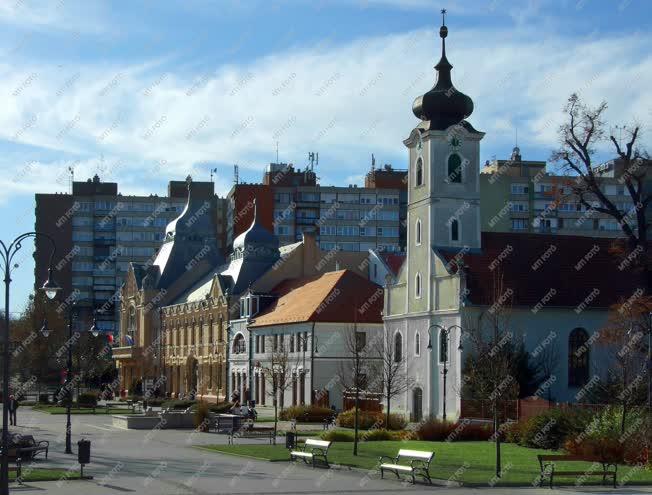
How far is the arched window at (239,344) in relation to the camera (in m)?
87.9

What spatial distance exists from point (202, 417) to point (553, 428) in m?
18.6

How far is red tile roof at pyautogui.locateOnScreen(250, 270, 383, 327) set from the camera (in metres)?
74.1

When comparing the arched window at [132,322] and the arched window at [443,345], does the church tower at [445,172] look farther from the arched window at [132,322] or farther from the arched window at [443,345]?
the arched window at [132,322]

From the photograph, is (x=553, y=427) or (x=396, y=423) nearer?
(x=553, y=427)

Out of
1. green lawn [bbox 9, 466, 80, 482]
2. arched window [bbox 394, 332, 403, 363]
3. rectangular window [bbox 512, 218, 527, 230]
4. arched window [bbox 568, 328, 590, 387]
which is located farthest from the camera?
rectangular window [bbox 512, 218, 527, 230]

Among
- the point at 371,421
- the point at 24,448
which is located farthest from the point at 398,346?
the point at 24,448

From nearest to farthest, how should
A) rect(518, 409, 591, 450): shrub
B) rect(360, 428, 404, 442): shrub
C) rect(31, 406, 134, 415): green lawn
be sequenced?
rect(518, 409, 591, 450): shrub
rect(360, 428, 404, 442): shrub
rect(31, 406, 134, 415): green lawn

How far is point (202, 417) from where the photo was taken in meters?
54.9

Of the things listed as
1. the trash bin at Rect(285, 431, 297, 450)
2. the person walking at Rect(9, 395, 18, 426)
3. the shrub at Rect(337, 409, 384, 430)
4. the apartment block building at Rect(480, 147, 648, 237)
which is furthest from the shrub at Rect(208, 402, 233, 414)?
the apartment block building at Rect(480, 147, 648, 237)

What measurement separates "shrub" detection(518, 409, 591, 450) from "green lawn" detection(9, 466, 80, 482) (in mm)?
18086

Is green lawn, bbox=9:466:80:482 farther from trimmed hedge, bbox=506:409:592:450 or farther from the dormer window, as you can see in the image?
the dormer window

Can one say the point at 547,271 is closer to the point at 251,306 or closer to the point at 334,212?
the point at 251,306

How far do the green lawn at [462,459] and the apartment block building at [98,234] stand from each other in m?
104

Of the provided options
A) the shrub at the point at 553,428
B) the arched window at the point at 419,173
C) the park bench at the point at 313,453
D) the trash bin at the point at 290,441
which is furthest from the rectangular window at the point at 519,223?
the park bench at the point at 313,453
